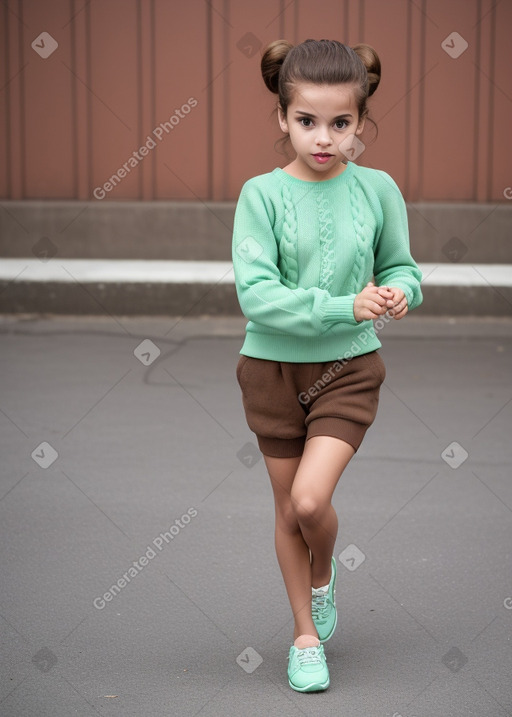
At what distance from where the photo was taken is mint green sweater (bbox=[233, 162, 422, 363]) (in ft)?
10.7

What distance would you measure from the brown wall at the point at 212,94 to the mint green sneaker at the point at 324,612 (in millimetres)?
7208

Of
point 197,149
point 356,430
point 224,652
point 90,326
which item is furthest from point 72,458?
point 197,149

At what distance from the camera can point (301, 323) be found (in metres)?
3.24

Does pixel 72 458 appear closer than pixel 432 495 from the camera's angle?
No

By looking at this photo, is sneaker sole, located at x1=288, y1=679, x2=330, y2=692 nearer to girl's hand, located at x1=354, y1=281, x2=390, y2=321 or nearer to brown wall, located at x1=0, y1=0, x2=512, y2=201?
girl's hand, located at x1=354, y1=281, x2=390, y2=321

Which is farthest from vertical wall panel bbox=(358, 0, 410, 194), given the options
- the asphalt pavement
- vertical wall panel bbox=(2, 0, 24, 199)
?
the asphalt pavement

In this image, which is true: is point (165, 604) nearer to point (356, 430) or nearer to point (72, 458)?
point (356, 430)

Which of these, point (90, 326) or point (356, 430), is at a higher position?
point (356, 430)

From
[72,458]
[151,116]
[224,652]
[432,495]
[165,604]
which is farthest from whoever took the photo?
[151,116]

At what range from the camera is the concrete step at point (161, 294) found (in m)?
9.53

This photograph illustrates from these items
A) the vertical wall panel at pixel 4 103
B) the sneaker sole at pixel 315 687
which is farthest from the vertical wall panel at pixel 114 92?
the sneaker sole at pixel 315 687

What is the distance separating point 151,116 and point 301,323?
7680 millimetres

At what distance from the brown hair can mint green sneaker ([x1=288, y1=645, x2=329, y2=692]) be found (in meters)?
1.53

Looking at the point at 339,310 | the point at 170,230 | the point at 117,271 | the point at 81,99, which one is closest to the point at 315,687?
the point at 339,310
